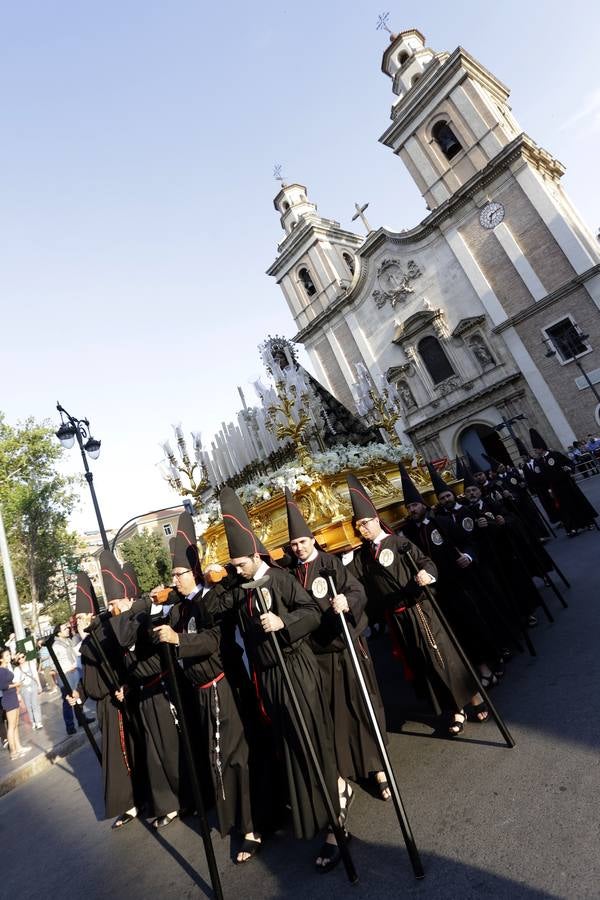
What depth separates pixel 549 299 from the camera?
2252cm

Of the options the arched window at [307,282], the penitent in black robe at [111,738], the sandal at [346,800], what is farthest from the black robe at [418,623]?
the arched window at [307,282]

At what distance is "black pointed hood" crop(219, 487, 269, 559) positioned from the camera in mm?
3812

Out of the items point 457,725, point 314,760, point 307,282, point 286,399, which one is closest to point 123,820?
point 314,760

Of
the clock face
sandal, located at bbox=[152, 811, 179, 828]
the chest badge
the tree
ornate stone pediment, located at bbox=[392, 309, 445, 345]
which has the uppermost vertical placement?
the clock face

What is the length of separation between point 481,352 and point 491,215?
712 cm

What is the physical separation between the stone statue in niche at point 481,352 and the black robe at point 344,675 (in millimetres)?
23735

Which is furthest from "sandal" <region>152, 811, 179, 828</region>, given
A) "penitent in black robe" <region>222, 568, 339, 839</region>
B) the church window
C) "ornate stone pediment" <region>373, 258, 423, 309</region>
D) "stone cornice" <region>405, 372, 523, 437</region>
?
"ornate stone pediment" <region>373, 258, 423, 309</region>

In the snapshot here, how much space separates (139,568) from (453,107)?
1482 inches

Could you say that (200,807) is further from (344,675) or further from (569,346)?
(569,346)

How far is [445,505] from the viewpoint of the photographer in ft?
20.4

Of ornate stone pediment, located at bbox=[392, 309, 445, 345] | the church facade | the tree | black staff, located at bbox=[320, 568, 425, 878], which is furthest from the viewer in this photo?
the tree

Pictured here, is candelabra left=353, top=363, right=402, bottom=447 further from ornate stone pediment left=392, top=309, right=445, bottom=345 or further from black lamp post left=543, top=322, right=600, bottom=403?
ornate stone pediment left=392, top=309, right=445, bottom=345

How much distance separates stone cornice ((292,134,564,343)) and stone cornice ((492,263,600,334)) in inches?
13.3

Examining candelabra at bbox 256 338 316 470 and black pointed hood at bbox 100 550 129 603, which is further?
candelabra at bbox 256 338 316 470
